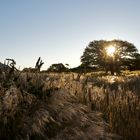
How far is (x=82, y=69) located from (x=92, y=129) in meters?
2.91

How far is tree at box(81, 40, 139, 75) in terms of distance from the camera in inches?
→ 2938

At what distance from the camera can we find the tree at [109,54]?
74.6 meters

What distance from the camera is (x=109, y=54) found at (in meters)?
78.1

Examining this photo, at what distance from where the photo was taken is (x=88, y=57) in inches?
3004

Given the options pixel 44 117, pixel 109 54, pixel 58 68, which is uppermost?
pixel 109 54

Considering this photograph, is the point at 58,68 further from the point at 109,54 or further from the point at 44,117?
the point at 109,54

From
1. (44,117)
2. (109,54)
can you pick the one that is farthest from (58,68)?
(109,54)

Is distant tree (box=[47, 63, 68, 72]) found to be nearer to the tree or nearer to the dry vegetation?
the dry vegetation

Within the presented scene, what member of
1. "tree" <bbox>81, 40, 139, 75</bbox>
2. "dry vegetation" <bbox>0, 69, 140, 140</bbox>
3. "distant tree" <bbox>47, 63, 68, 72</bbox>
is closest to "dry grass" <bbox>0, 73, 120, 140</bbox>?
"dry vegetation" <bbox>0, 69, 140, 140</bbox>

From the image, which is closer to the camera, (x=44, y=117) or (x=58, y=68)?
(x=44, y=117)

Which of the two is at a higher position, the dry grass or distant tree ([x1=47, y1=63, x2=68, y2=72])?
distant tree ([x1=47, y1=63, x2=68, y2=72])

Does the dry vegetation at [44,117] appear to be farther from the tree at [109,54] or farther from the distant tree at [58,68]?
the tree at [109,54]

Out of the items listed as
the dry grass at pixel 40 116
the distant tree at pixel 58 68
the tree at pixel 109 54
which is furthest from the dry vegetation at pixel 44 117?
the tree at pixel 109 54

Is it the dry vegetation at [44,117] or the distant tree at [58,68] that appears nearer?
the dry vegetation at [44,117]
